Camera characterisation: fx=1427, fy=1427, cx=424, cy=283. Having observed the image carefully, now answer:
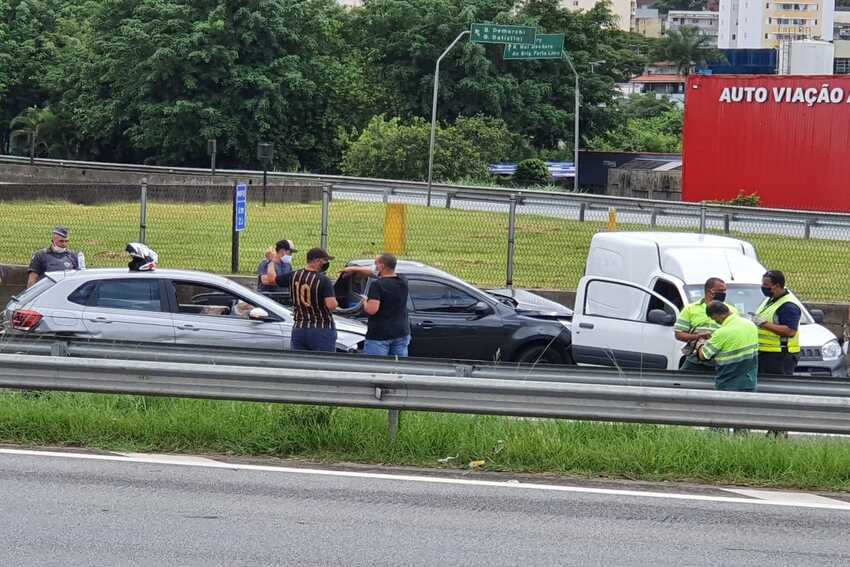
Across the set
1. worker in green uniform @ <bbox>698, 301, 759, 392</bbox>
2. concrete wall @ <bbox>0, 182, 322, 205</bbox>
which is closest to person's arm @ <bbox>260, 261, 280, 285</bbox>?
worker in green uniform @ <bbox>698, 301, 759, 392</bbox>

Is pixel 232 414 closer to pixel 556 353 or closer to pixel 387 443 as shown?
pixel 387 443

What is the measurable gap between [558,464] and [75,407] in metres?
3.87

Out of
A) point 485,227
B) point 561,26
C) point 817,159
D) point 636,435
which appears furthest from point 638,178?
point 636,435

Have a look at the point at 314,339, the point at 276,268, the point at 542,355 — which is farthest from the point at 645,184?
the point at 314,339

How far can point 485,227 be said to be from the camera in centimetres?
2538

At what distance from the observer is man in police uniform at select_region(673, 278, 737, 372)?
12.7 metres

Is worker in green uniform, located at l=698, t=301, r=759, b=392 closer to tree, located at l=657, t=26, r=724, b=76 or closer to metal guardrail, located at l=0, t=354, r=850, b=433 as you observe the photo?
metal guardrail, located at l=0, t=354, r=850, b=433

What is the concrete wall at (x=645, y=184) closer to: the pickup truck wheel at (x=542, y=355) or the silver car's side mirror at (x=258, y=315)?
the pickup truck wheel at (x=542, y=355)

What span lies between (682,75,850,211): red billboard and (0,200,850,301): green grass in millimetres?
17710

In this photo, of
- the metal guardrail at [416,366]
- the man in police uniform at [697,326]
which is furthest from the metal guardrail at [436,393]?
the man in police uniform at [697,326]

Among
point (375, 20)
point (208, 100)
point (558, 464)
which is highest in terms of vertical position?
point (375, 20)

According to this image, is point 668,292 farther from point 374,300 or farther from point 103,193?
point 103,193

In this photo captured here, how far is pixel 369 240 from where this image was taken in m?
26.2

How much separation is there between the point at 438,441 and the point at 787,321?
4214 millimetres
